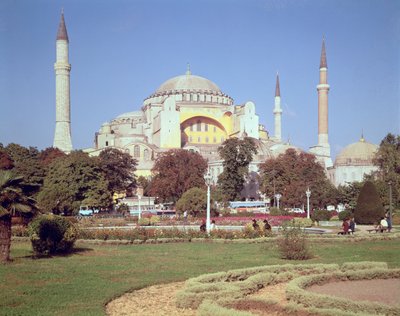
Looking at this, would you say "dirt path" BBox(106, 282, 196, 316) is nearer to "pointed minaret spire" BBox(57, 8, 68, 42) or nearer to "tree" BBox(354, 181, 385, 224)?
"tree" BBox(354, 181, 385, 224)

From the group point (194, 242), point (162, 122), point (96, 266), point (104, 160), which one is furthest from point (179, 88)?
point (96, 266)

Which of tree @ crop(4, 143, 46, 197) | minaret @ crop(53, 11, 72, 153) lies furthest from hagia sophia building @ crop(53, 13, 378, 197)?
tree @ crop(4, 143, 46, 197)

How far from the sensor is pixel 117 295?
25.9 ft

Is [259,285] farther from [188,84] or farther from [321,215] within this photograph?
[188,84]

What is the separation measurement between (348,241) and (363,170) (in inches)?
1714

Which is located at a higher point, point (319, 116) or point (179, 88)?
point (179, 88)

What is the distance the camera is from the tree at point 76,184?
33125 millimetres

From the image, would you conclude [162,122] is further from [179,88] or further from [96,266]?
[96,266]

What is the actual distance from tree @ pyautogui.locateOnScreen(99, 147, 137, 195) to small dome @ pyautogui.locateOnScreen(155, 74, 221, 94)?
102ft

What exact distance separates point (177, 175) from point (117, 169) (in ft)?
22.4

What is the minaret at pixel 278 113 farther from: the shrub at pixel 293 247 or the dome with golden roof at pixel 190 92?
the shrub at pixel 293 247

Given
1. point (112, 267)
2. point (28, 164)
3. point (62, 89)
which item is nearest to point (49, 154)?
point (28, 164)

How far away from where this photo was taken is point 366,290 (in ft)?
26.2

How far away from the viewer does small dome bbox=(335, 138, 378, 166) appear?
5919cm
